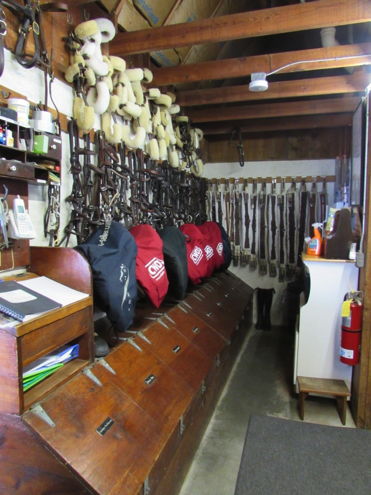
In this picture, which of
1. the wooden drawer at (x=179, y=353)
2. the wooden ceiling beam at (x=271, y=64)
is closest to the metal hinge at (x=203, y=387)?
the wooden drawer at (x=179, y=353)

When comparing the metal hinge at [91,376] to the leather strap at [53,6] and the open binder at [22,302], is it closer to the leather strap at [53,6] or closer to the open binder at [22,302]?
the open binder at [22,302]

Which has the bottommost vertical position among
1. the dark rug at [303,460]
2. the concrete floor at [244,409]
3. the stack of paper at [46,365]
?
the concrete floor at [244,409]

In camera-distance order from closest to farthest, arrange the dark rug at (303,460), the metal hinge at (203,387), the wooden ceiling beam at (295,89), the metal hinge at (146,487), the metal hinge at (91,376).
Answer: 1. the metal hinge at (146,487)
2. the metal hinge at (91,376)
3. the dark rug at (303,460)
4. the metal hinge at (203,387)
5. the wooden ceiling beam at (295,89)

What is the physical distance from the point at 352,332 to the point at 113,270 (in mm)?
1876

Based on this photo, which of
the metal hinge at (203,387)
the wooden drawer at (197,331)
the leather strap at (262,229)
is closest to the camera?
the metal hinge at (203,387)

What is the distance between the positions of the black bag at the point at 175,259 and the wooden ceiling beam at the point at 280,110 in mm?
2124

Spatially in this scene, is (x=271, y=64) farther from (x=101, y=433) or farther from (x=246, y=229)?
(x=101, y=433)

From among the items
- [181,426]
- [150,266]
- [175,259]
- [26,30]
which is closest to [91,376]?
[181,426]

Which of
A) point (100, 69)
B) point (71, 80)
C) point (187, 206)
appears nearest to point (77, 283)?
point (71, 80)

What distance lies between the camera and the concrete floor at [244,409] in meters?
2.14

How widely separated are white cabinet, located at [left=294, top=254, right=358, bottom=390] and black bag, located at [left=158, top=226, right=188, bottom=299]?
980mm

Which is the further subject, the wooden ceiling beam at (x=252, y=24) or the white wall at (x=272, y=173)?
the white wall at (x=272, y=173)

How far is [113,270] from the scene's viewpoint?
1738 millimetres

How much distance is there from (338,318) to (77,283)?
2155 mm
